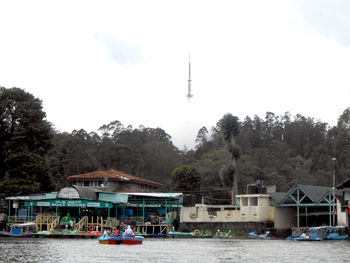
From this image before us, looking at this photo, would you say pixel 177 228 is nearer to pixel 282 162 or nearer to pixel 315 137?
pixel 282 162

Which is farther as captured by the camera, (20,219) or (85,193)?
(20,219)

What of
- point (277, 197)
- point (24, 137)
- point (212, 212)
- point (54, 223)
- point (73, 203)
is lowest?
point (54, 223)

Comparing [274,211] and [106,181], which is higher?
[106,181]

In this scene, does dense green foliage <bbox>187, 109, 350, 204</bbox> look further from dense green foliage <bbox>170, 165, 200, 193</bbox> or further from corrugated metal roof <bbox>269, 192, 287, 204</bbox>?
corrugated metal roof <bbox>269, 192, 287, 204</bbox>

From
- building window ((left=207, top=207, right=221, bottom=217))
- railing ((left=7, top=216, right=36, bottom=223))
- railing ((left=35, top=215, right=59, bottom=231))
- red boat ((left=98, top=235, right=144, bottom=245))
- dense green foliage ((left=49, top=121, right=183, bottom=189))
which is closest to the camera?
red boat ((left=98, top=235, right=144, bottom=245))

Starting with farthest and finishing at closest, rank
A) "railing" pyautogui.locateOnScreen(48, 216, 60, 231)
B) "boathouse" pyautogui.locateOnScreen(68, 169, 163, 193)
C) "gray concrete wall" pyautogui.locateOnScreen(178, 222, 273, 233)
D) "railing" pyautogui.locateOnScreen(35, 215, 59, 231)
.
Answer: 1. "boathouse" pyautogui.locateOnScreen(68, 169, 163, 193)
2. "gray concrete wall" pyautogui.locateOnScreen(178, 222, 273, 233)
3. "railing" pyautogui.locateOnScreen(35, 215, 59, 231)
4. "railing" pyautogui.locateOnScreen(48, 216, 60, 231)

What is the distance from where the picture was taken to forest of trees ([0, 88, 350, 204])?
65.8 meters

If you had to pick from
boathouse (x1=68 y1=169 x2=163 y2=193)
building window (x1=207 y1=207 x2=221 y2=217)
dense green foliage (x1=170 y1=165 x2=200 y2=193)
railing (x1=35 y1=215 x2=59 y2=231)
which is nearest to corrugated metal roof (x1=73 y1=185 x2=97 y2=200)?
railing (x1=35 y1=215 x2=59 y2=231)

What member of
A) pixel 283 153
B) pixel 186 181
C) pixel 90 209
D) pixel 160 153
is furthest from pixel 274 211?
pixel 160 153

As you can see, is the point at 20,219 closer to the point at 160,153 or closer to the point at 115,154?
the point at 115,154

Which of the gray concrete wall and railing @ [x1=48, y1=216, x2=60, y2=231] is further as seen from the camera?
the gray concrete wall

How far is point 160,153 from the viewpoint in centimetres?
11200

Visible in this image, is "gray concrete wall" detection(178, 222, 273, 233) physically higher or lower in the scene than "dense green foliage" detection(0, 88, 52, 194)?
lower

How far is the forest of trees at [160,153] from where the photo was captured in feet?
216
